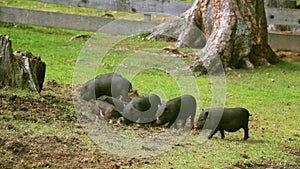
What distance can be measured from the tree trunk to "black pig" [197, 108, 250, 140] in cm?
458

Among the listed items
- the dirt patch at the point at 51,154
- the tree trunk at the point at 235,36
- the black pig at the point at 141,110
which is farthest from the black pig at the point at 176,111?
the tree trunk at the point at 235,36

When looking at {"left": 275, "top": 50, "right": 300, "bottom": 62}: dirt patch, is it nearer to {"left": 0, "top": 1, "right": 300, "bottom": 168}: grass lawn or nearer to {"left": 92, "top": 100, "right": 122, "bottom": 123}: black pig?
{"left": 0, "top": 1, "right": 300, "bottom": 168}: grass lawn

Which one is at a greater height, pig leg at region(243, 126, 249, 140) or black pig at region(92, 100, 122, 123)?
black pig at region(92, 100, 122, 123)

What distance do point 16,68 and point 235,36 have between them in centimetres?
530

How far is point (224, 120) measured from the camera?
7.64 meters

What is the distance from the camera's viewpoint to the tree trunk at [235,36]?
1265 centimetres

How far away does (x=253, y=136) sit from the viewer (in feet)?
26.6

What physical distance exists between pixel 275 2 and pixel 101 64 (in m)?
6.17

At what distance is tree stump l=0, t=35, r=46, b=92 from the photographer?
8539 millimetres

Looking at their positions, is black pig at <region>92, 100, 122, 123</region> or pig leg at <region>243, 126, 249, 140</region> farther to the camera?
black pig at <region>92, 100, 122, 123</region>

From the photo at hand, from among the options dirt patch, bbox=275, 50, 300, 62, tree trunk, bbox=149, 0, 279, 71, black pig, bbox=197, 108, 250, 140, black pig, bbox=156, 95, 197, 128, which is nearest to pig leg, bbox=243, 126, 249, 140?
black pig, bbox=197, 108, 250, 140

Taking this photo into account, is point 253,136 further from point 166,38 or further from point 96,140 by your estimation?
point 166,38

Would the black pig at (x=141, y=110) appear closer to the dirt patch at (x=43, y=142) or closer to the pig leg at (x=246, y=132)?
the dirt patch at (x=43, y=142)

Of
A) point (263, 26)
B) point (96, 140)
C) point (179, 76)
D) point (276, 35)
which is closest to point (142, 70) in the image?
point (179, 76)
